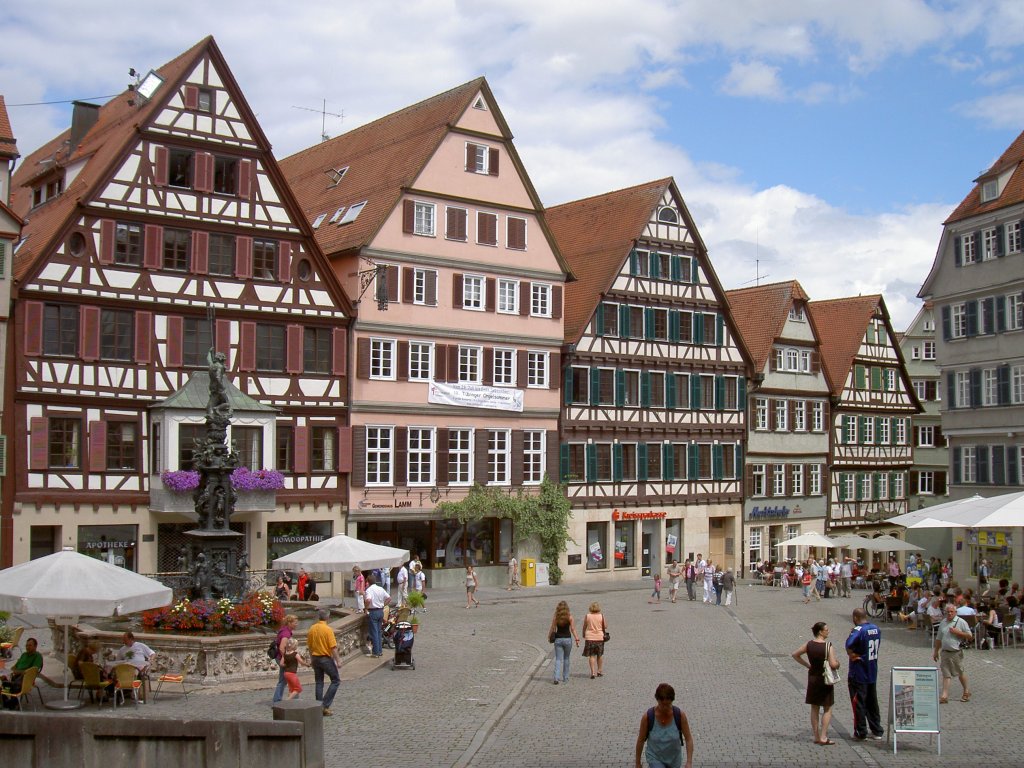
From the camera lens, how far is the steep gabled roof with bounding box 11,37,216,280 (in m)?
34.5

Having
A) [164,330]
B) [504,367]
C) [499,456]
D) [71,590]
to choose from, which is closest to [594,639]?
[71,590]

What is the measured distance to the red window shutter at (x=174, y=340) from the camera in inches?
1398

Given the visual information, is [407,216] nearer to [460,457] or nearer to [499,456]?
[460,457]

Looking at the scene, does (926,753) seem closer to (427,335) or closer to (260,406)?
(260,406)

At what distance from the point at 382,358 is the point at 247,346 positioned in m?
5.00

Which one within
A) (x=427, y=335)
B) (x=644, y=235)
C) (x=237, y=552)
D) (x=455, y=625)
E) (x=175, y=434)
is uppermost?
(x=644, y=235)

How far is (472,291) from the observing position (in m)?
43.0

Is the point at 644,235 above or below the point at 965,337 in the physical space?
above

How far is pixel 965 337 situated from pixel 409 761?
1417 inches

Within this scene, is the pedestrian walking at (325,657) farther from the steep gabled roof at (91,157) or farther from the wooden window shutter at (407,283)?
the wooden window shutter at (407,283)

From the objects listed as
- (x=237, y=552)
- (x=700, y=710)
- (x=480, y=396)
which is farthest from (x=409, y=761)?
(x=480, y=396)

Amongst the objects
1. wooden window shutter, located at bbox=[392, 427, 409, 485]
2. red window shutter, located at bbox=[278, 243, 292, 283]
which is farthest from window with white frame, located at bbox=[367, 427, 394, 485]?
red window shutter, located at bbox=[278, 243, 292, 283]

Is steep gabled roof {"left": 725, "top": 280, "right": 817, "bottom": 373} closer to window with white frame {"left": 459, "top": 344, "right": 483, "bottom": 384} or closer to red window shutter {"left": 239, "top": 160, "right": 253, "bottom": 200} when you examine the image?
window with white frame {"left": 459, "top": 344, "right": 483, "bottom": 384}

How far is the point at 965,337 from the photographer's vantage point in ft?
150
